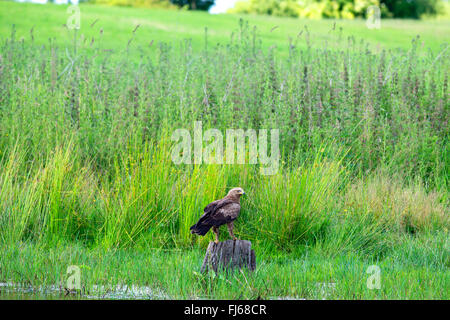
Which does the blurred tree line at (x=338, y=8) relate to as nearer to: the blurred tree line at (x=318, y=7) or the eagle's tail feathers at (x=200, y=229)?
the blurred tree line at (x=318, y=7)

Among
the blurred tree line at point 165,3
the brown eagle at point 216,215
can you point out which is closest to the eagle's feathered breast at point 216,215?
the brown eagle at point 216,215

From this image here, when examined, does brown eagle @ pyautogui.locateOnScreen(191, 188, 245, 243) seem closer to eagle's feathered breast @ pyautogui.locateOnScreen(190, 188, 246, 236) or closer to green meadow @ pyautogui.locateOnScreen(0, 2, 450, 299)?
eagle's feathered breast @ pyautogui.locateOnScreen(190, 188, 246, 236)

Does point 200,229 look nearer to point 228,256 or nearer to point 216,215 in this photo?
point 216,215

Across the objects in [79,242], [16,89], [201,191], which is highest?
[16,89]

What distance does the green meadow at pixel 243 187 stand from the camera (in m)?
4.94

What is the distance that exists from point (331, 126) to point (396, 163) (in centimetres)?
112

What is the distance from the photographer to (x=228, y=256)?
15.9 ft

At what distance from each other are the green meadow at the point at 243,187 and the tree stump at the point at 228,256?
0.35 ft

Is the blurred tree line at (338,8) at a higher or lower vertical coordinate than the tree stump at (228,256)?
higher

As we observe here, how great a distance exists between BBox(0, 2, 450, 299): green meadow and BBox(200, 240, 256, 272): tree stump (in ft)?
0.35
